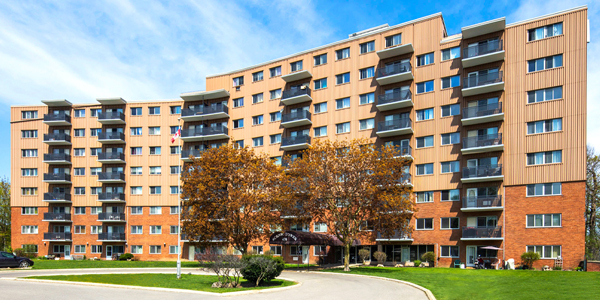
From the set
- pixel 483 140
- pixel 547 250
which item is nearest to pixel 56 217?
pixel 483 140

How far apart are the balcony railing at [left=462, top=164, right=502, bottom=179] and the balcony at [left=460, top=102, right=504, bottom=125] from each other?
15.4 ft

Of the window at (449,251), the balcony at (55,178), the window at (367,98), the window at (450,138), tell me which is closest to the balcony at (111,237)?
the balcony at (55,178)

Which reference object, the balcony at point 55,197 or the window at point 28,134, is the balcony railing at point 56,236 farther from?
the window at point 28,134

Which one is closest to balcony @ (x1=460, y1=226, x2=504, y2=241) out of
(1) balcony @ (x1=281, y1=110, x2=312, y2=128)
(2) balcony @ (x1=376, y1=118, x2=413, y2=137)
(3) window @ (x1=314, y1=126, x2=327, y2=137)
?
(2) balcony @ (x1=376, y1=118, x2=413, y2=137)

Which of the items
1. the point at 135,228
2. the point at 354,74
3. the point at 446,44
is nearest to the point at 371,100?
the point at 354,74

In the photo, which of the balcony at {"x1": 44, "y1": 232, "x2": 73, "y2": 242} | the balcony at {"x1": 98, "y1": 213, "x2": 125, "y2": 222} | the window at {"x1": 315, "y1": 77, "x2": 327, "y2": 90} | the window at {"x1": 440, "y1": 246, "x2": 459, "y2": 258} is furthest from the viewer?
the balcony at {"x1": 44, "y1": 232, "x2": 73, "y2": 242}

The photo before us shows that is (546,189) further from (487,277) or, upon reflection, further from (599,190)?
(599,190)

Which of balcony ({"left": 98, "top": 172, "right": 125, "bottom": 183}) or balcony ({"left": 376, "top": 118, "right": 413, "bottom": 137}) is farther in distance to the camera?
balcony ({"left": 98, "top": 172, "right": 125, "bottom": 183})

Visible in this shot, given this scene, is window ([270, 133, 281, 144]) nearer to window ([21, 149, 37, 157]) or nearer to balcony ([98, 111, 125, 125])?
balcony ([98, 111, 125, 125])

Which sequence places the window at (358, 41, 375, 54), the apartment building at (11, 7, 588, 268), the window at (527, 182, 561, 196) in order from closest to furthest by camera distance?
the window at (527, 182, 561, 196) → the apartment building at (11, 7, 588, 268) → the window at (358, 41, 375, 54)

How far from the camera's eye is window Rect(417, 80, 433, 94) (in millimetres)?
48159

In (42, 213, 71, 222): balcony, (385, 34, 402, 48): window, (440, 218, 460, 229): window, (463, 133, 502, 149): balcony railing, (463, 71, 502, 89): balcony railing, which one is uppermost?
(385, 34, 402, 48): window

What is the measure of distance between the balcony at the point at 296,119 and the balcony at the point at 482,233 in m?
23.0

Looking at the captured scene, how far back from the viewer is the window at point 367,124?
169 ft
